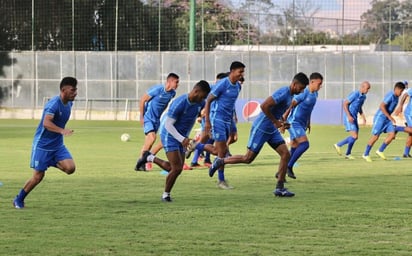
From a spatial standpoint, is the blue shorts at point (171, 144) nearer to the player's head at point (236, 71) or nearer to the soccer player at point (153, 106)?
the player's head at point (236, 71)

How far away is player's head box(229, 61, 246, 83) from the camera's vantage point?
16516mm

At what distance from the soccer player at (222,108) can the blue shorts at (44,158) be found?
352 cm

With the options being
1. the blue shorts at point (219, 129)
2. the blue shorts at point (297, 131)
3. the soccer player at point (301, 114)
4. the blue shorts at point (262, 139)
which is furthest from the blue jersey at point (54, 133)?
the blue shorts at point (297, 131)

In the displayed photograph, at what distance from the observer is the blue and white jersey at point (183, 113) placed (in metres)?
14.6

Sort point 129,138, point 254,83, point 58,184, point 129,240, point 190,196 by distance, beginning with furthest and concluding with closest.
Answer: point 254,83 → point 129,138 → point 58,184 → point 190,196 → point 129,240

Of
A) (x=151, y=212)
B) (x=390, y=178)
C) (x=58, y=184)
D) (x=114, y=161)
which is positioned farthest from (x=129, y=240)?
(x=114, y=161)

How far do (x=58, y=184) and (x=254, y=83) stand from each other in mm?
31041

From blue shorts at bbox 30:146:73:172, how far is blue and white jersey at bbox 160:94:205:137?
1656 millimetres

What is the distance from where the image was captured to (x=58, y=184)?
17.3 meters

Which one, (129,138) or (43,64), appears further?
(43,64)

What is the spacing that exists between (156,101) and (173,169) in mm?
6259

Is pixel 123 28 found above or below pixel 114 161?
above

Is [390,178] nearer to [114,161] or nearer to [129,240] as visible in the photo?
[114,161]

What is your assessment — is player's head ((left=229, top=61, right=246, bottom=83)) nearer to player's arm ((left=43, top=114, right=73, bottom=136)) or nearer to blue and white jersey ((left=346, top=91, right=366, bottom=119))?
player's arm ((left=43, top=114, right=73, bottom=136))
